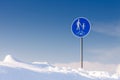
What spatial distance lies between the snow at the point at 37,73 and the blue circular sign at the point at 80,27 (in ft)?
9.16

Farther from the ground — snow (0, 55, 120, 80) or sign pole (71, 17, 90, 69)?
sign pole (71, 17, 90, 69)

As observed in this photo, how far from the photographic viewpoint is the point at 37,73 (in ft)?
36.0

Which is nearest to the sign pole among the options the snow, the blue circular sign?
the blue circular sign

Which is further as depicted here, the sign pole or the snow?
the sign pole

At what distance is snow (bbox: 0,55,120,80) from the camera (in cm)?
1028

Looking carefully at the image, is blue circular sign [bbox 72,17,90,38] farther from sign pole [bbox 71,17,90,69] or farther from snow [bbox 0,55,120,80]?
snow [bbox 0,55,120,80]

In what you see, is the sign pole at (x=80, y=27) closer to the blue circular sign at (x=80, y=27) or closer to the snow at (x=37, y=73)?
the blue circular sign at (x=80, y=27)

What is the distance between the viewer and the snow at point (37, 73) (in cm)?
1028

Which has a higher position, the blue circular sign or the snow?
the blue circular sign

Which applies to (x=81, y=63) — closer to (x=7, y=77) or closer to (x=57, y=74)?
(x=57, y=74)

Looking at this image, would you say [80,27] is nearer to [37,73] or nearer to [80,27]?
[80,27]

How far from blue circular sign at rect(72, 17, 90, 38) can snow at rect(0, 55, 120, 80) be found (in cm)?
279

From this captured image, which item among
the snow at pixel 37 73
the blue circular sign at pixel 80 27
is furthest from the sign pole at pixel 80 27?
the snow at pixel 37 73

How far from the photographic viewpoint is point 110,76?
13352 mm
